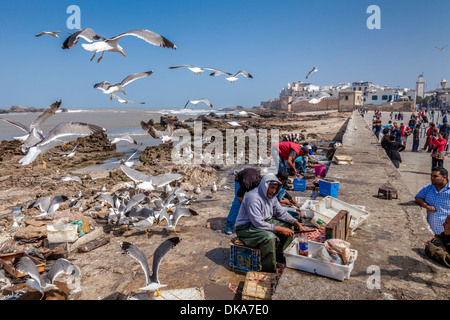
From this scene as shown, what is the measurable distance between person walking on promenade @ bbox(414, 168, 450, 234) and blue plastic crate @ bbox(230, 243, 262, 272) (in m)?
2.32

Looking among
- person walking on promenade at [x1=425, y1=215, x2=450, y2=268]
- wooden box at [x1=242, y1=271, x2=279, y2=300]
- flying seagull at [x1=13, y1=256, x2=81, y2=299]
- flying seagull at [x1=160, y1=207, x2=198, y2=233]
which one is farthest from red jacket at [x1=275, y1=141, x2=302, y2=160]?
flying seagull at [x1=13, y1=256, x2=81, y2=299]

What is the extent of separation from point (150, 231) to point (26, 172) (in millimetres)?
8680

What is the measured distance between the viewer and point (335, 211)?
448 centimetres

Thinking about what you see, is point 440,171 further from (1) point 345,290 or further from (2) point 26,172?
(2) point 26,172

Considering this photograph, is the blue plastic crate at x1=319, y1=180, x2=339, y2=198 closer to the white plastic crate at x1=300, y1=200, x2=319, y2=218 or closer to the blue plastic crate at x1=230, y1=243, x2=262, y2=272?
the white plastic crate at x1=300, y1=200, x2=319, y2=218

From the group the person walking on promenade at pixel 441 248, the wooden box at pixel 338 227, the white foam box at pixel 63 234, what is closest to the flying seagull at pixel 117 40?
the white foam box at pixel 63 234

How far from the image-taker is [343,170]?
750cm

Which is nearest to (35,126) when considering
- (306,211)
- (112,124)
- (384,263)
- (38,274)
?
(38,274)

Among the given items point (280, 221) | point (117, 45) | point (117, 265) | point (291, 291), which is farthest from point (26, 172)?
point (291, 291)

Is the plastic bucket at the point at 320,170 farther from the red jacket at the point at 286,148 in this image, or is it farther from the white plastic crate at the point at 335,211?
the white plastic crate at the point at 335,211

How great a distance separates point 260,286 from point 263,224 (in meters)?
0.65

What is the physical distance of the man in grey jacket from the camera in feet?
10.4

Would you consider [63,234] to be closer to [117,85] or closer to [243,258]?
[243,258]
